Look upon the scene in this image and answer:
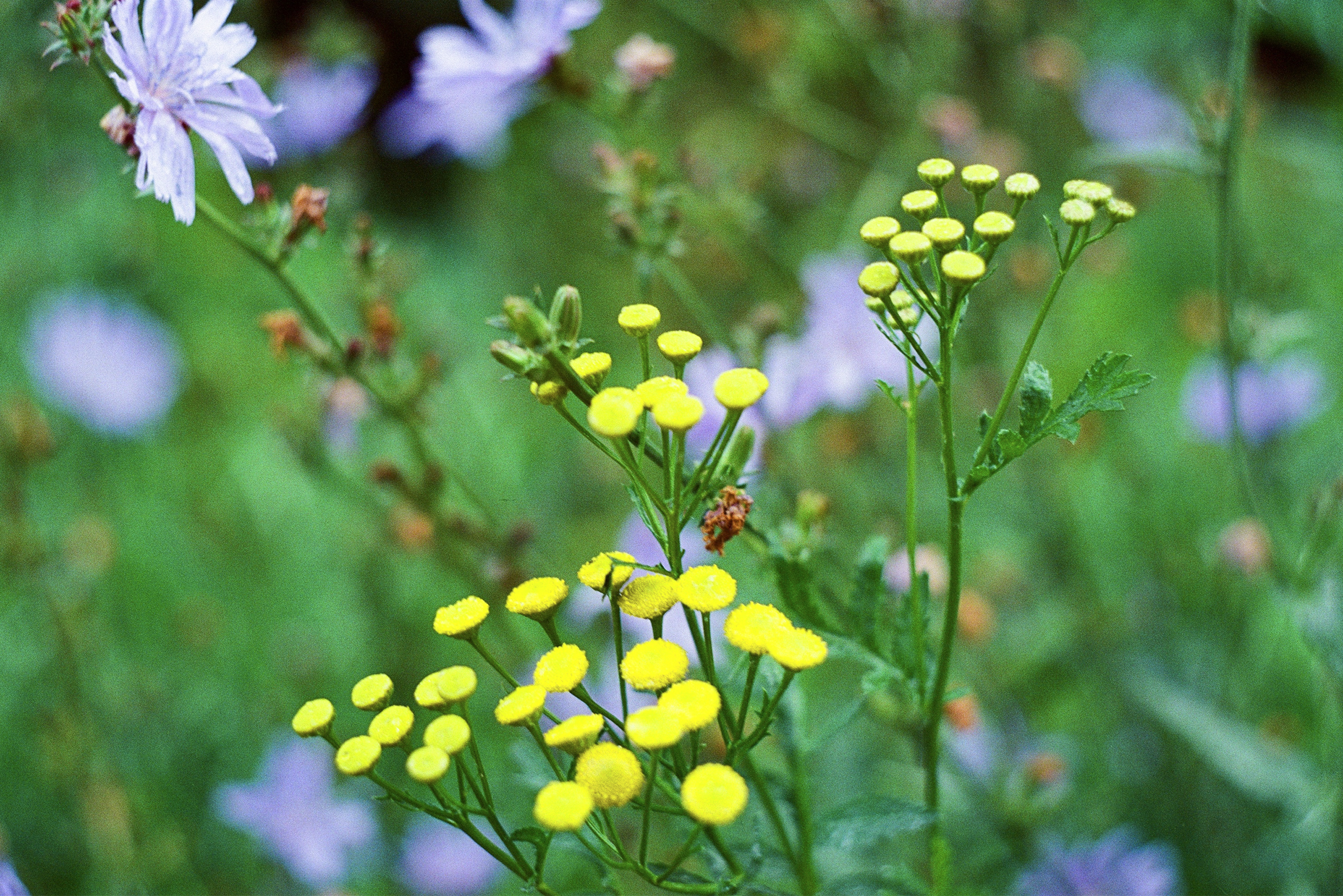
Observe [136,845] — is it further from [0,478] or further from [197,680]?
[0,478]

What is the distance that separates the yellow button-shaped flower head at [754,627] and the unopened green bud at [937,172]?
248mm

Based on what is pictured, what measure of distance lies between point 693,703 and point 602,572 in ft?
0.30

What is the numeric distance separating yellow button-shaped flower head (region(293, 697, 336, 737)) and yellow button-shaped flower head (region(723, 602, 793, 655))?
221 mm

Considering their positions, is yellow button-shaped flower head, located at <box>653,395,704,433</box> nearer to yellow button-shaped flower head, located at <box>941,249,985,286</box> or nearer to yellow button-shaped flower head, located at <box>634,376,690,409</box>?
yellow button-shaped flower head, located at <box>634,376,690,409</box>

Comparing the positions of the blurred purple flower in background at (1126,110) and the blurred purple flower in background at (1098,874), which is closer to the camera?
the blurred purple flower in background at (1098,874)

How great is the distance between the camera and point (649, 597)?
0.58 meters

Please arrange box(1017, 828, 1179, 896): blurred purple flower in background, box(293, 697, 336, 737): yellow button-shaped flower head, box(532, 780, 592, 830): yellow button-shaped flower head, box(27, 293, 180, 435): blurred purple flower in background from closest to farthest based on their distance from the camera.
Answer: box(532, 780, 592, 830): yellow button-shaped flower head → box(293, 697, 336, 737): yellow button-shaped flower head → box(1017, 828, 1179, 896): blurred purple flower in background → box(27, 293, 180, 435): blurred purple flower in background

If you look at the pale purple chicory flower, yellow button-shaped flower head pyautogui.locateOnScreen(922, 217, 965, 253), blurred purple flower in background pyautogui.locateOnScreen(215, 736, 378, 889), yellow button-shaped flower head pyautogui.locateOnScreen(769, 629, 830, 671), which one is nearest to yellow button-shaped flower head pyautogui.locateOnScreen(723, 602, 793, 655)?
yellow button-shaped flower head pyautogui.locateOnScreen(769, 629, 830, 671)

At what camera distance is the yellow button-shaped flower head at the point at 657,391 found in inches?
A: 21.7

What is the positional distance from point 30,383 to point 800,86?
1.69m

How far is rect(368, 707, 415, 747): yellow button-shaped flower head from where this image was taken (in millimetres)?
564

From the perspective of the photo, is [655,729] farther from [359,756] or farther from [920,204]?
[920,204]

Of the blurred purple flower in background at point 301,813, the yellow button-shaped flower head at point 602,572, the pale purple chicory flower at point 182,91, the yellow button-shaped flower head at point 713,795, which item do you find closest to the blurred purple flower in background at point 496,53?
the pale purple chicory flower at point 182,91

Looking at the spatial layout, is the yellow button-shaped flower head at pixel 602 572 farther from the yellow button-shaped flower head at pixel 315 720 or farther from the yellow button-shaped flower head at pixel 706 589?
the yellow button-shaped flower head at pixel 315 720
